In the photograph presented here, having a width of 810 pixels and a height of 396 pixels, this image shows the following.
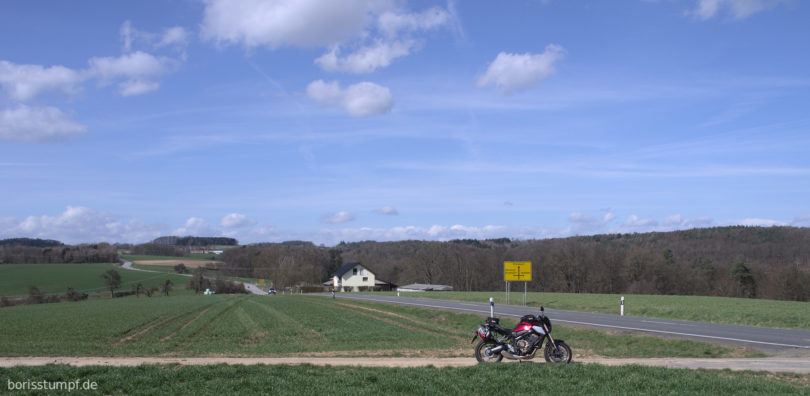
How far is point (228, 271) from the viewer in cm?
13588

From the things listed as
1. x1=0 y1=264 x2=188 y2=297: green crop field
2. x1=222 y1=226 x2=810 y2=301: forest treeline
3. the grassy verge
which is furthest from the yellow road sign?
x1=0 y1=264 x2=188 y2=297: green crop field

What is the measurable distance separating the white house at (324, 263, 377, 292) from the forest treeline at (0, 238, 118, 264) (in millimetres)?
62356

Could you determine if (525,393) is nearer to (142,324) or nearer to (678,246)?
(142,324)

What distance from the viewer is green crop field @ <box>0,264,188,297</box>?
3266 inches

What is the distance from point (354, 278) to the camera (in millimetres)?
112938

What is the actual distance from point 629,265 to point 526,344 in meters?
81.2

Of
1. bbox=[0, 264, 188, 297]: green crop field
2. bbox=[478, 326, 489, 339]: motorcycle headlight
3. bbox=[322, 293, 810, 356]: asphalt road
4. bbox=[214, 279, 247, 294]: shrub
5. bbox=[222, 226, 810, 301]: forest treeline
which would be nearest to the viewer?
bbox=[478, 326, 489, 339]: motorcycle headlight

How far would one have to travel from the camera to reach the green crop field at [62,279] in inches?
3266

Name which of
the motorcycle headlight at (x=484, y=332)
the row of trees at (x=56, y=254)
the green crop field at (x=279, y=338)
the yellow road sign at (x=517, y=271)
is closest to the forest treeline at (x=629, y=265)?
the row of trees at (x=56, y=254)

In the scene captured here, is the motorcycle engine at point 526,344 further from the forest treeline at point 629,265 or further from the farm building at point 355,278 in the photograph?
the farm building at point 355,278

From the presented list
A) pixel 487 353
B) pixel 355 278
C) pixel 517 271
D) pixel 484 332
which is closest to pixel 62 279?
pixel 355 278

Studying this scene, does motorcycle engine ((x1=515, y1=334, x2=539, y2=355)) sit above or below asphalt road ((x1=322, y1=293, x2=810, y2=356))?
above

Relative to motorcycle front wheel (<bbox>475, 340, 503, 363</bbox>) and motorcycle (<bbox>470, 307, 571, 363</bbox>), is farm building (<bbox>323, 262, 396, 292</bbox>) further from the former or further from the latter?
motorcycle (<bbox>470, 307, 571, 363</bbox>)

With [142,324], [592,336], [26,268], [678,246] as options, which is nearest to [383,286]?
[678,246]
